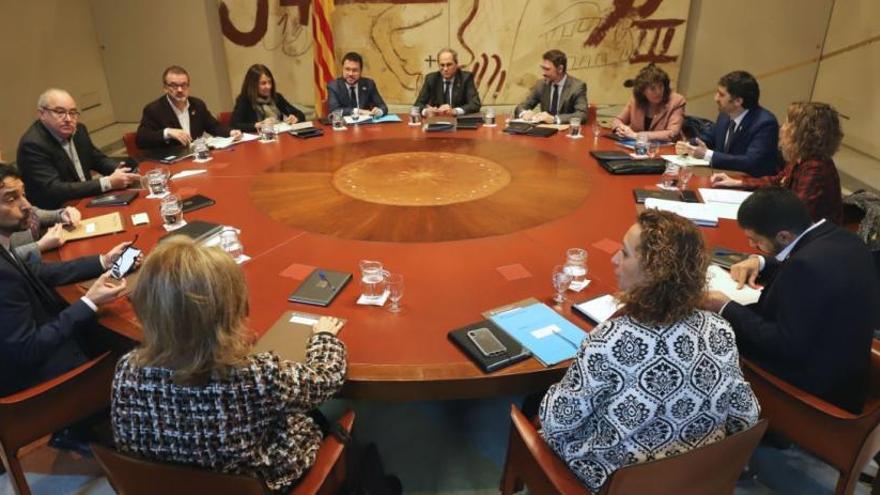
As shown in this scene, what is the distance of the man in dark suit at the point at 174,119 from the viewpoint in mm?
4117

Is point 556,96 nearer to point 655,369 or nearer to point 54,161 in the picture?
point 54,161

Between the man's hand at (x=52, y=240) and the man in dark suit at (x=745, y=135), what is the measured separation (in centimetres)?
349

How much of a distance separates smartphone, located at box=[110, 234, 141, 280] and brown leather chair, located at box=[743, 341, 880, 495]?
226 centimetres

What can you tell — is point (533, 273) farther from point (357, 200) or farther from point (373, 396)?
point (357, 200)

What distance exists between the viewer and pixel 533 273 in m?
2.33

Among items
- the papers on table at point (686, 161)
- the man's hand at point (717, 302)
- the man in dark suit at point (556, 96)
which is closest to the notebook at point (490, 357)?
the man's hand at point (717, 302)

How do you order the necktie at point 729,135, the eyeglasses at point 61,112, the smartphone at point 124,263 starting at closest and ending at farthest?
the smartphone at point 124,263 → the eyeglasses at point 61,112 → the necktie at point 729,135

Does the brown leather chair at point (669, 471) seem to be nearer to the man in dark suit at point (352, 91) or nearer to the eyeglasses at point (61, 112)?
the eyeglasses at point (61, 112)

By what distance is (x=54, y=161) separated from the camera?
341 centimetres

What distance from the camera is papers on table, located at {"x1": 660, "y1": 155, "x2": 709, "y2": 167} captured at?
3641 millimetres

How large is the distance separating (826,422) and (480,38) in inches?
221

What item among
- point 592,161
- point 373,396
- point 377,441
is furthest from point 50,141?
point 592,161

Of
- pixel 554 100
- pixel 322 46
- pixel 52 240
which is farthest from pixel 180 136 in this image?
pixel 554 100

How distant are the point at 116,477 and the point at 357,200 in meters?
1.98
